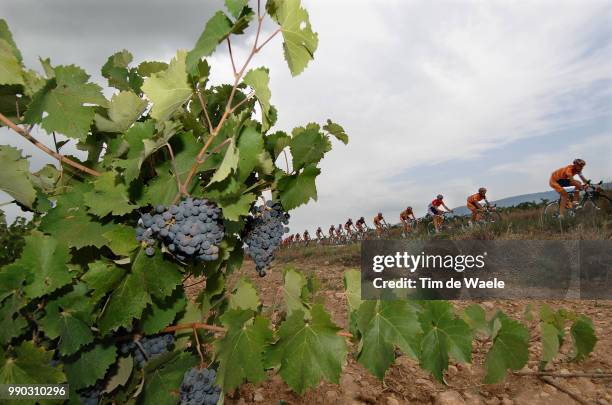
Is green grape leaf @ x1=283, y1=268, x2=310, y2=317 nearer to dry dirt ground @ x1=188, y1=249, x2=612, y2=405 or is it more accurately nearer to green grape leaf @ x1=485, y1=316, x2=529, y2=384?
green grape leaf @ x1=485, y1=316, x2=529, y2=384

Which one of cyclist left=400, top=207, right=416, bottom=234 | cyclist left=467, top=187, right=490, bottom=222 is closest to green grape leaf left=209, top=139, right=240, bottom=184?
cyclist left=467, top=187, right=490, bottom=222

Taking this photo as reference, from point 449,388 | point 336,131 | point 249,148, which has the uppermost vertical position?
point 336,131

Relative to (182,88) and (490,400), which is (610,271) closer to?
(490,400)

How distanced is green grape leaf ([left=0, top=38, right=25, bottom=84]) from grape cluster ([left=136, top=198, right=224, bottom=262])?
752 mm

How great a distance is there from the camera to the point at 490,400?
3.62 m

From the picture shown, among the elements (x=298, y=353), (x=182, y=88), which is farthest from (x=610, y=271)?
(x=182, y=88)

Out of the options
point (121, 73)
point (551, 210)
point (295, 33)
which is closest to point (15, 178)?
point (121, 73)

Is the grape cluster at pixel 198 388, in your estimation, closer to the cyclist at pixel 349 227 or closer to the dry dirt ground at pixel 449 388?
the dry dirt ground at pixel 449 388

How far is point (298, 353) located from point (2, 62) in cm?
161

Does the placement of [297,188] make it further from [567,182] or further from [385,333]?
[567,182]

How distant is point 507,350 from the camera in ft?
7.82

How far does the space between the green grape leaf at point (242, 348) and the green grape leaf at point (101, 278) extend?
43 centimetres

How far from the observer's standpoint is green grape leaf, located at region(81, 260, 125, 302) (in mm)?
1548

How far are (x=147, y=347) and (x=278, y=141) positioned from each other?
104cm
